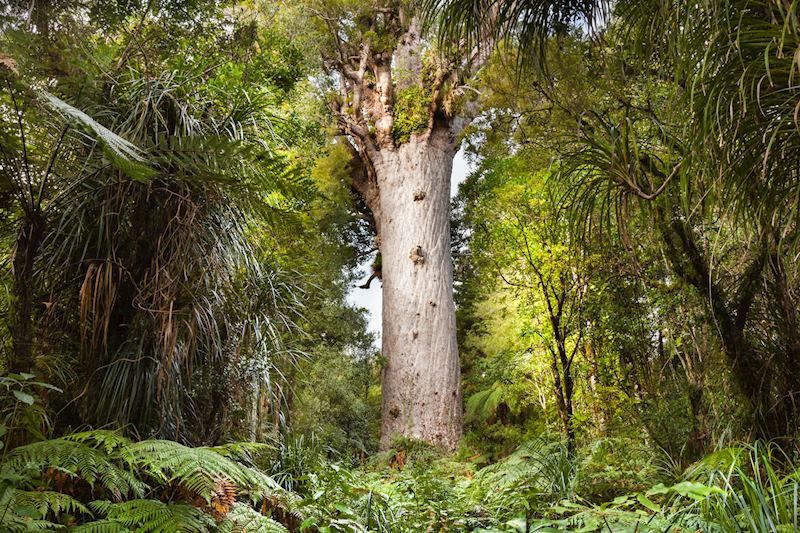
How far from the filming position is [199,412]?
3307 mm

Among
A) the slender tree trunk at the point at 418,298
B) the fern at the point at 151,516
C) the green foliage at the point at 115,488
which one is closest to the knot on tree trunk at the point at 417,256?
the slender tree trunk at the point at 418,298

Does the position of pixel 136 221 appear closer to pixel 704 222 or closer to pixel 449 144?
pixel 704 222

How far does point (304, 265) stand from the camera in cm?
511

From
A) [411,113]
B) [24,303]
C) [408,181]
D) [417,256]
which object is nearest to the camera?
[24,303]

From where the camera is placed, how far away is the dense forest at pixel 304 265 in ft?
6.84

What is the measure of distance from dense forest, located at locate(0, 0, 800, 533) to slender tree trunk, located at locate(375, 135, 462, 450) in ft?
1.93

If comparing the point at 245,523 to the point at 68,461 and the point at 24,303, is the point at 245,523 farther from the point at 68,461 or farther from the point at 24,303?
the point at 24,303

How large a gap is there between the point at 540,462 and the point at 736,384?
3.63ft

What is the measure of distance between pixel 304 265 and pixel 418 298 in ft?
7.30

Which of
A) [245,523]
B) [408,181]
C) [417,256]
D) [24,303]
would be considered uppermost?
[408,181]

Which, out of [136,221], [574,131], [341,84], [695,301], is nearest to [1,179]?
[136,221]

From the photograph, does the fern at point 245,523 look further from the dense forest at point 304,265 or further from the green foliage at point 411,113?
the green foliage at point 411,113

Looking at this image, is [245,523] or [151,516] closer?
[151,516]

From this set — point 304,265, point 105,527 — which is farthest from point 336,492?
point 304,265
